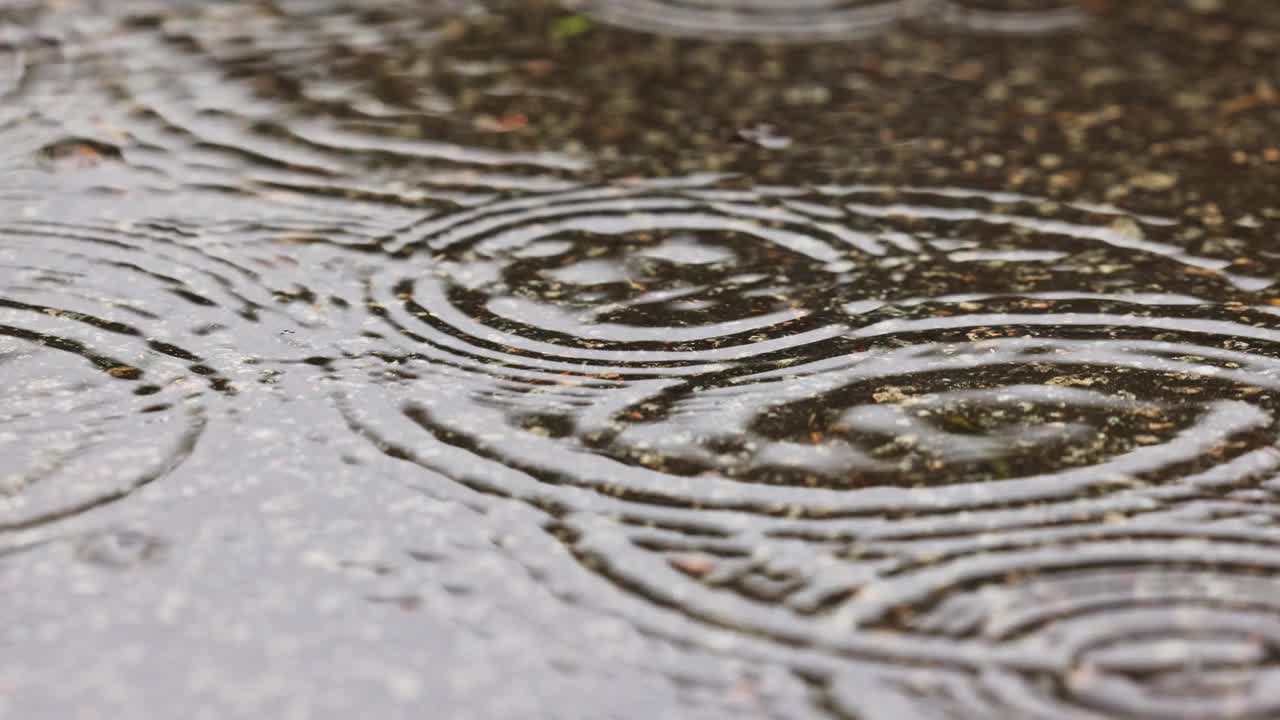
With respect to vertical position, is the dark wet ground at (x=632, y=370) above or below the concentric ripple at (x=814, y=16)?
below

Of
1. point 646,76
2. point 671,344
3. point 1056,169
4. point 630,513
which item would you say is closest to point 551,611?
point 630,513

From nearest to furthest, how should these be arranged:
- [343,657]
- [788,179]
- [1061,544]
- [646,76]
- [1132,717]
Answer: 1. [1132,717]
2. [343,657]
3. [1061,544]
4. [788,179]
5. [646,76]

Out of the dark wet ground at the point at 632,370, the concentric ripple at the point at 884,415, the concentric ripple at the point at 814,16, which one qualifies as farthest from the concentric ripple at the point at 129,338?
the concentric ripple at the point at 814,16

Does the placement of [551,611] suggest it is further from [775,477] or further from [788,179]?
[788,179]

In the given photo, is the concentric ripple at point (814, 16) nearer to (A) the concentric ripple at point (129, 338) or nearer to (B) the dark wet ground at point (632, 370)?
(B) the dark wet ground at point (632, 370)

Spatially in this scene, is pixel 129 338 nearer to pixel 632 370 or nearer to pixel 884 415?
pixel 632 370

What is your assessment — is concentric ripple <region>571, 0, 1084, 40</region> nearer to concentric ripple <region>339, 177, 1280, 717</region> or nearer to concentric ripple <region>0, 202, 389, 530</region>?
concentric ripple <region>339, 177, 1280, 717</region>

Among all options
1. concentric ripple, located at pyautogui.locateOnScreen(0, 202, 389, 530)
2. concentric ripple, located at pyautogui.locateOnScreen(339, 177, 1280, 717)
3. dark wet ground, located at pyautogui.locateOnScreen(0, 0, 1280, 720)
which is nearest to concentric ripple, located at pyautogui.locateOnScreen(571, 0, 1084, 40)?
dark wet ground, located at pyautogui.locateOnScreen(0, 0, 1280, 720)
